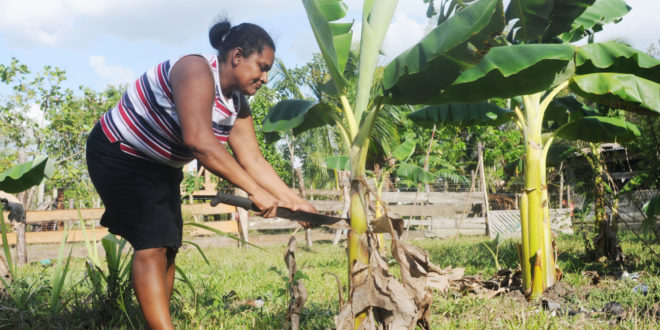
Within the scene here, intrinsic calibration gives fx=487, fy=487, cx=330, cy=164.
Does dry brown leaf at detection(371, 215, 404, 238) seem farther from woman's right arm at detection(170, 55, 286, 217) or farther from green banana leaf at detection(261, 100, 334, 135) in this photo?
green banana leaf at detection(261, 100, 334, 135)

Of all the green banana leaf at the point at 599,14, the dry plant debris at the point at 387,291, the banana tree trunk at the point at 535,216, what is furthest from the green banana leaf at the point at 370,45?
the green banana leaf at the point at 599,14

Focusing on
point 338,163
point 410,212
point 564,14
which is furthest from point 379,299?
point 410,212

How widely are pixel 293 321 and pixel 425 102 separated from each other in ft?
4.85

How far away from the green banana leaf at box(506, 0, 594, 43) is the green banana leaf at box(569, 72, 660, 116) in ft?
1.87

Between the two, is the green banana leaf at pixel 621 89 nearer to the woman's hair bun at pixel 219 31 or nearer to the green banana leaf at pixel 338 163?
the woman's hair bun at pixel 219 31

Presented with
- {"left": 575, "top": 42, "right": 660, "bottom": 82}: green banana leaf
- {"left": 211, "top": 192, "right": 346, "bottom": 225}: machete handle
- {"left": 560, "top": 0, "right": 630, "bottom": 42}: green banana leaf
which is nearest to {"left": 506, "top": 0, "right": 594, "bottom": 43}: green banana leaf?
{"left": 575, "top": 42, "right": 660, "bottom": 82}: green banana leaf

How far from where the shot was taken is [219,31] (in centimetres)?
240

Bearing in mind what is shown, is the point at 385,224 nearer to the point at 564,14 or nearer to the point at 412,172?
the point at 564,14

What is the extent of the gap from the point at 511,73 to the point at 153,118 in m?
1.91

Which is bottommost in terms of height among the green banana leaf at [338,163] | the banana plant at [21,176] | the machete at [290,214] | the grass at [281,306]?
the grass at [281,306]

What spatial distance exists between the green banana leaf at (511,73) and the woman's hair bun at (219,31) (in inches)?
50.3

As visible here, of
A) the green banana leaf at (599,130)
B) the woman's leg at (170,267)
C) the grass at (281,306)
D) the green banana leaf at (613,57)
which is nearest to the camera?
the woman's leg at (170,267)

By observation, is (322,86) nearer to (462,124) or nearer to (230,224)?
(462,124)

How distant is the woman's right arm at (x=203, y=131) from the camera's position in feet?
6.59
